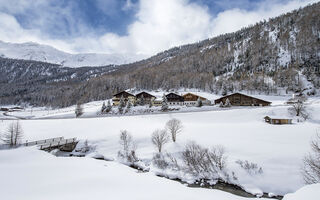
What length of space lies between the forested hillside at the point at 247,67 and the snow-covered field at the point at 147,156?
200 feet

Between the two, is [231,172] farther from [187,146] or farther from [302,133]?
[302,133]

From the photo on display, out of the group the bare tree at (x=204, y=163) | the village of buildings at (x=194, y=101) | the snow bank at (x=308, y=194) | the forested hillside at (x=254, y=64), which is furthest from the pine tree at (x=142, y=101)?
the snow bank at (x=308, y=194)

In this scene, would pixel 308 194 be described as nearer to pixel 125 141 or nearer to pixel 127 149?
pixel 127 149

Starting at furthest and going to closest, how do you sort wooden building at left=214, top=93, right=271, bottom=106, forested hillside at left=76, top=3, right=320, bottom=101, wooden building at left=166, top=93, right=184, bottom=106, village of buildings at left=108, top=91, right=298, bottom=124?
forested hillside at left=76, top=3, right=320, bottom=101 → wooden building at left=166, top=93, right=184, bottom=106 → wooden building at left=214, top=93, right=271, bottom=106 → village of buildings at left=108, top=91, right=298, bottom=124

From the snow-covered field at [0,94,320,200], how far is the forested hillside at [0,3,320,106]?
2401 inches

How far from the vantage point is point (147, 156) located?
97.1ft

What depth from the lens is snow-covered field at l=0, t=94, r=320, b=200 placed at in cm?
1352

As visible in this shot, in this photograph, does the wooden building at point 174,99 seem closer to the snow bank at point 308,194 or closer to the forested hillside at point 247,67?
the forested hillside at point 247,67

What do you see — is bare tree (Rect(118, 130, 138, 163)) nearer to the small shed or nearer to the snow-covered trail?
the snow-covered trail

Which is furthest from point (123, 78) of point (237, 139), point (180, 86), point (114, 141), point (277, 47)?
point (277, 47)

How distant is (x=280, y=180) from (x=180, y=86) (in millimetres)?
113368

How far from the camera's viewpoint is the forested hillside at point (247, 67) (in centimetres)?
10762

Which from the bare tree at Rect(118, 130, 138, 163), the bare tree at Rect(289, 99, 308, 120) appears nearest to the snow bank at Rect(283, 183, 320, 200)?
the bare tree at Rect(118, 130, 138, 163)

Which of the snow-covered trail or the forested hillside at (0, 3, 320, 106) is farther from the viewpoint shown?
the forested hillside at (0, 3, 320, 106)
